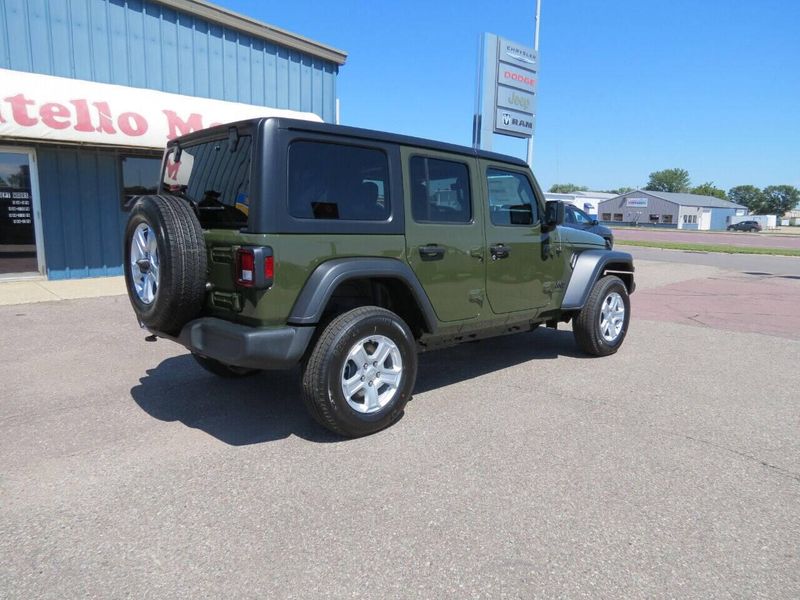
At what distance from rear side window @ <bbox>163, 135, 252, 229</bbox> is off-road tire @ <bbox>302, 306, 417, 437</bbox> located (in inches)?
34.5

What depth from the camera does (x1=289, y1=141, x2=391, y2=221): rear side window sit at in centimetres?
341

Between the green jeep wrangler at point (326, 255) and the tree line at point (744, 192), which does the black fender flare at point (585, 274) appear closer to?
the green jeep wrangler at point (326, 255)

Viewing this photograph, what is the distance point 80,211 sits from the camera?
33.0 feet

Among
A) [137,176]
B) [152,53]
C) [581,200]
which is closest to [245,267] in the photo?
[137,176]

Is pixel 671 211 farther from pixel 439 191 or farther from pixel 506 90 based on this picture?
pixel 439 191

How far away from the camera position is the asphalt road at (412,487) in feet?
7.49

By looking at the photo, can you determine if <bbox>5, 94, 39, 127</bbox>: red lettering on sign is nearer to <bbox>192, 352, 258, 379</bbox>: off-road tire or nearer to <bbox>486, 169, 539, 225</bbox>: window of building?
<bbox>192, 352, 258, 379</bbox>: off-road tire

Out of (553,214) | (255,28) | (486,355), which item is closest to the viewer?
(553,214)

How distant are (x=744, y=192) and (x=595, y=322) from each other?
482 feet

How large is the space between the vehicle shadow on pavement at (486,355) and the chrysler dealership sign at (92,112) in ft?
22.0

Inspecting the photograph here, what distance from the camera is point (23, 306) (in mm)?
7809

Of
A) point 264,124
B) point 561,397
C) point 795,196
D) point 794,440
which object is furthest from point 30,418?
point 795,196

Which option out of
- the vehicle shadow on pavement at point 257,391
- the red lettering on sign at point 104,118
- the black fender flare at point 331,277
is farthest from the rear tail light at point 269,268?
the red lettering on sign at point 104,118

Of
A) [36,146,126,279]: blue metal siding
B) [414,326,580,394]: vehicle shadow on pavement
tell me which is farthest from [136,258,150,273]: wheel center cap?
[36,146,126,279]: blue metal siding
